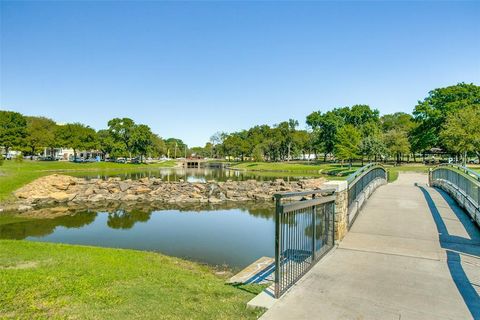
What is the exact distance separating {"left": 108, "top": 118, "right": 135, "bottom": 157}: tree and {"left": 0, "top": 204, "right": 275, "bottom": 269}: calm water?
6768 centimetres

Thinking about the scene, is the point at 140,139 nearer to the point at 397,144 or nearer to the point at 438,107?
the point at 397,144

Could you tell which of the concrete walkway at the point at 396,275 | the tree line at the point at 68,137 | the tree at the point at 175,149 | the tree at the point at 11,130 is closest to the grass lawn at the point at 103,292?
the concrete walkway at the point at 396,275

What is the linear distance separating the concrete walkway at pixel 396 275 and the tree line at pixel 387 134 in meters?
31.3

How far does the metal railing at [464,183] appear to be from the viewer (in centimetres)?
963

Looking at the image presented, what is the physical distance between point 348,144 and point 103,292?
54.9 meters

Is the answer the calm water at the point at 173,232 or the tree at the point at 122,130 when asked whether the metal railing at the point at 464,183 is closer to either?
the calm water at the point at 173,232

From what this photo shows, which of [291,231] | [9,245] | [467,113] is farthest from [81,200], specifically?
[467,113]

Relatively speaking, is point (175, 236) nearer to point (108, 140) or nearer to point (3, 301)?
point (3, 301)

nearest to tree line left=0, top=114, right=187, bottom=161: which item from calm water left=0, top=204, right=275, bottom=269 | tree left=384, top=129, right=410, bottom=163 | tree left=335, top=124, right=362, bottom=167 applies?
tree left=335, top=124, right=362, bottom=167

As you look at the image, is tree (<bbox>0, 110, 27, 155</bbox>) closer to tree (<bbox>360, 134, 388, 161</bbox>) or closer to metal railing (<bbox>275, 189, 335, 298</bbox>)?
tree (<bbox>360, 134, 388, 161</bbox>)

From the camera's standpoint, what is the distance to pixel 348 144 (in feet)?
183

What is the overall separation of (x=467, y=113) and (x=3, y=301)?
1749 inches

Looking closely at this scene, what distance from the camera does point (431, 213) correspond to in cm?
1075

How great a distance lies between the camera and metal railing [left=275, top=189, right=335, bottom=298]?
477 centimetres
